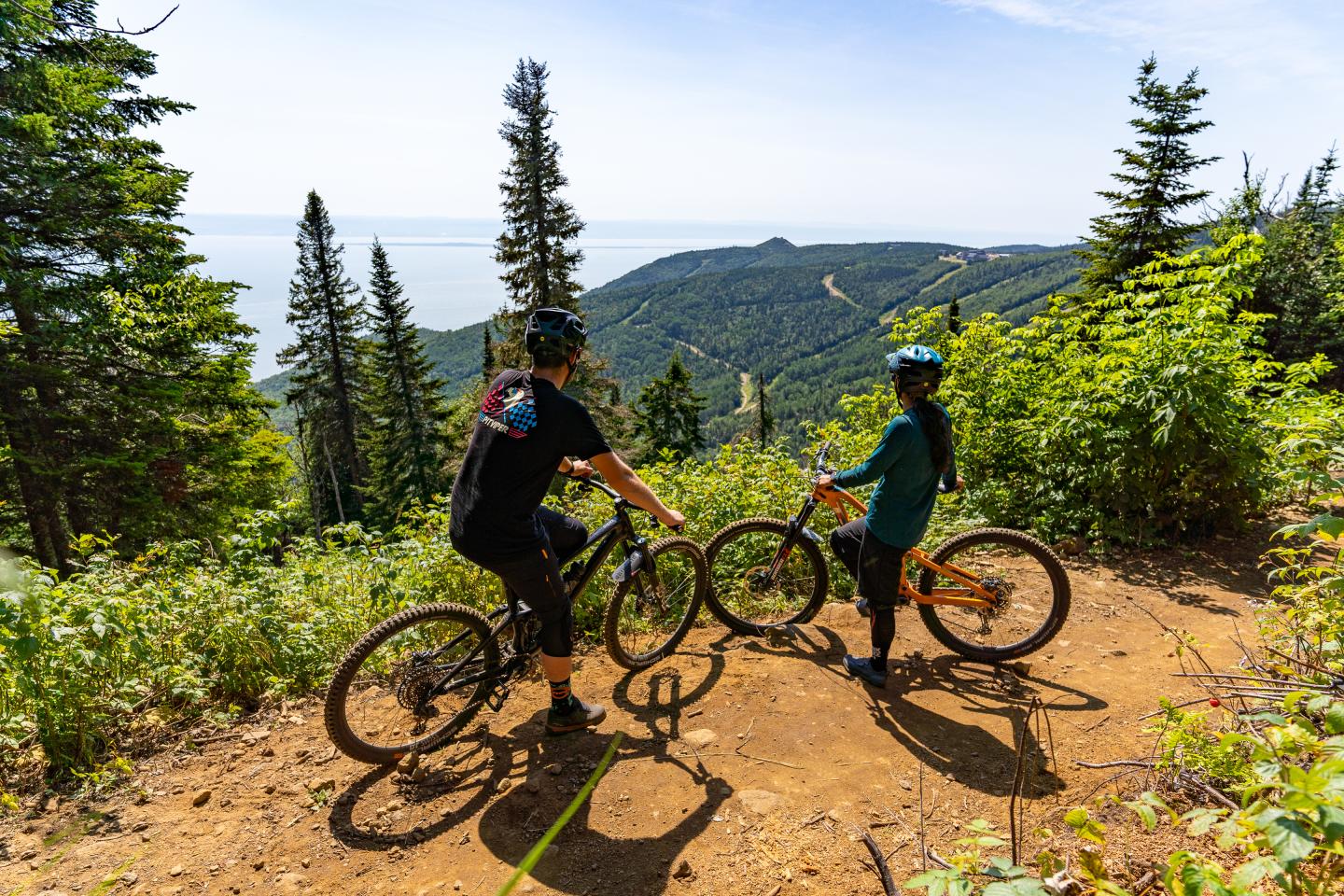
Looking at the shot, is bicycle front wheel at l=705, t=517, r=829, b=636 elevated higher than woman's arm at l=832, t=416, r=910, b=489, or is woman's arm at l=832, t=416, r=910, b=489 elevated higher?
woman's arm at l=832, t=416, r=910, b=489

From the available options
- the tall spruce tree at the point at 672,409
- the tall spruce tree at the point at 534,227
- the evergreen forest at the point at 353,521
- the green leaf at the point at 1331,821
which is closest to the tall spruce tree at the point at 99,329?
the evergreen forest at the point at 353,521

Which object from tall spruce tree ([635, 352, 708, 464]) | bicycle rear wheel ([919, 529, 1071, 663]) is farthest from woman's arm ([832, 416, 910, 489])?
tall spruce tree ([635, 352, 708, 464])

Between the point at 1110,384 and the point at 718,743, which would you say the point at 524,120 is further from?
the point at 718,743

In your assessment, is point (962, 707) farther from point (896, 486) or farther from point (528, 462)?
point (528, 462)

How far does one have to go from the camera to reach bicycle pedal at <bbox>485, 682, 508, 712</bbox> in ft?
14.3

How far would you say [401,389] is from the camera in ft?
115

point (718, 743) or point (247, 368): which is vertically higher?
point (247, 368)

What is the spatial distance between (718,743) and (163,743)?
374 centimetres

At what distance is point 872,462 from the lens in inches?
179

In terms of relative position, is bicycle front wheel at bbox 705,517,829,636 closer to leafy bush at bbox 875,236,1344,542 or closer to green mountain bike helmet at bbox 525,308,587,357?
green mountain bike helmet at bbox 525,308,587,357

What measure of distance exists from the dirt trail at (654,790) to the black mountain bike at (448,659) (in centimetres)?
22

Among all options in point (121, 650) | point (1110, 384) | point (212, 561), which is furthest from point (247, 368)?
point (1110, 384)

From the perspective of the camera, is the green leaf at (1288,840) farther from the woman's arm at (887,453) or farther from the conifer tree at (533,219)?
the conifer tree at (533,219)

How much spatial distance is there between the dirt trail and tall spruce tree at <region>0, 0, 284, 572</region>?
13.3 metres
